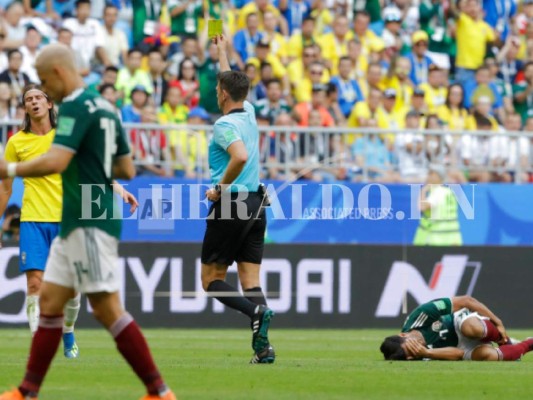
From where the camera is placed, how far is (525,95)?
2342 centimetres

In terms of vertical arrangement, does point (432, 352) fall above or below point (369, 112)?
below

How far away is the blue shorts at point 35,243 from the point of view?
39.8 ft

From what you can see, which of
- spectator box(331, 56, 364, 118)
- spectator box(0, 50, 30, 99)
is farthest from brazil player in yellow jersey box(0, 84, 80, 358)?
spectator box(331, 56, 364, 118)

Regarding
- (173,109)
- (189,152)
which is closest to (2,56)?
(173,109)

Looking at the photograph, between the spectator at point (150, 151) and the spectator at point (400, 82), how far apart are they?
16.5 ft

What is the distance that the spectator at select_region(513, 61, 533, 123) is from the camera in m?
23.3

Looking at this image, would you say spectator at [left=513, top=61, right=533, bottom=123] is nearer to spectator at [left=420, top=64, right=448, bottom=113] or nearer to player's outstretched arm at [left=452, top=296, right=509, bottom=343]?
spectator at [left=420, top=64, right=448, bottom=113]

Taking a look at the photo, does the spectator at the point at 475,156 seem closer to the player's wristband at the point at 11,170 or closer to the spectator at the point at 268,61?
the spectator at the point at 268,61

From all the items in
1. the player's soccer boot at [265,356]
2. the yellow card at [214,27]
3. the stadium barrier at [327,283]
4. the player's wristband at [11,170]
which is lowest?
the stadium barrier at [327,283]

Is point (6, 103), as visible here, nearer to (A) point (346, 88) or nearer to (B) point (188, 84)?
(B) point (188, 84)

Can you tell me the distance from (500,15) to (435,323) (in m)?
14.1

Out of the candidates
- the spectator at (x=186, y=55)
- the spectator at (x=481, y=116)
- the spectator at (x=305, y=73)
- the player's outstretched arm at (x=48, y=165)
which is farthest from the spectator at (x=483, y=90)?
the player's outstretched arm at (x=48, y=165)

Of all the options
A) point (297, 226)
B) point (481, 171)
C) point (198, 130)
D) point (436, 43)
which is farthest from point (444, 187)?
point (436, 43)

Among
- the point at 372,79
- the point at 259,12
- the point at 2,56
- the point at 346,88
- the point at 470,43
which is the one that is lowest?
the point at 346,88
